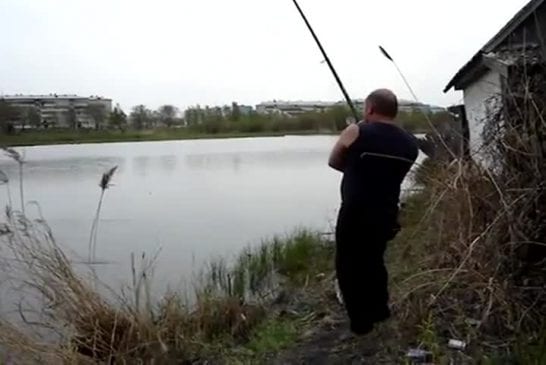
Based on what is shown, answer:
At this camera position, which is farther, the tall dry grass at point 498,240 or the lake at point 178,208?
the lake at point 178,208

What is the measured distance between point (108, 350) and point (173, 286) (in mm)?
3524

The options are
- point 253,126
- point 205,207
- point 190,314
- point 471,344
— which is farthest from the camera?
point 253,126

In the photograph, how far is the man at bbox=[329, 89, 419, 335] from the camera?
425cm

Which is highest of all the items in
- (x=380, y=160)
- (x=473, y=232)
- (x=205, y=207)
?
(x=380, y=160)

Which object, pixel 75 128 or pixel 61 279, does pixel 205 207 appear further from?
pixel 75 128

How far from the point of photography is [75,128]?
60.8 meters

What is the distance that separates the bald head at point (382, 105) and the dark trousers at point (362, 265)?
62cm

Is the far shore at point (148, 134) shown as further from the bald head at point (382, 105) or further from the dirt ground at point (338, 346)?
the bald head at point (382, 105)

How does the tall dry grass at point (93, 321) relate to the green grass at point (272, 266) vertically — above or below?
above

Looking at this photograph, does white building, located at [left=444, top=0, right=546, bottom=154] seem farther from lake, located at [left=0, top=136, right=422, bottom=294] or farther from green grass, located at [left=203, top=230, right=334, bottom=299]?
lake, located at [left=0, top=136, right=422, bottom=294]

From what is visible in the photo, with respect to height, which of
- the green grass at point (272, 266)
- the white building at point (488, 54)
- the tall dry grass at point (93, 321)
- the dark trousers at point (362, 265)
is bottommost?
the green grass at point (272, 266)

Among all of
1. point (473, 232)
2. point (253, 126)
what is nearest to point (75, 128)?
point (253, 126)

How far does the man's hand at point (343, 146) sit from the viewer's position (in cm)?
422

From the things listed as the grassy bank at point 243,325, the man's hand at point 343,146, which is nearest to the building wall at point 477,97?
the grassy bank at point 243,325
